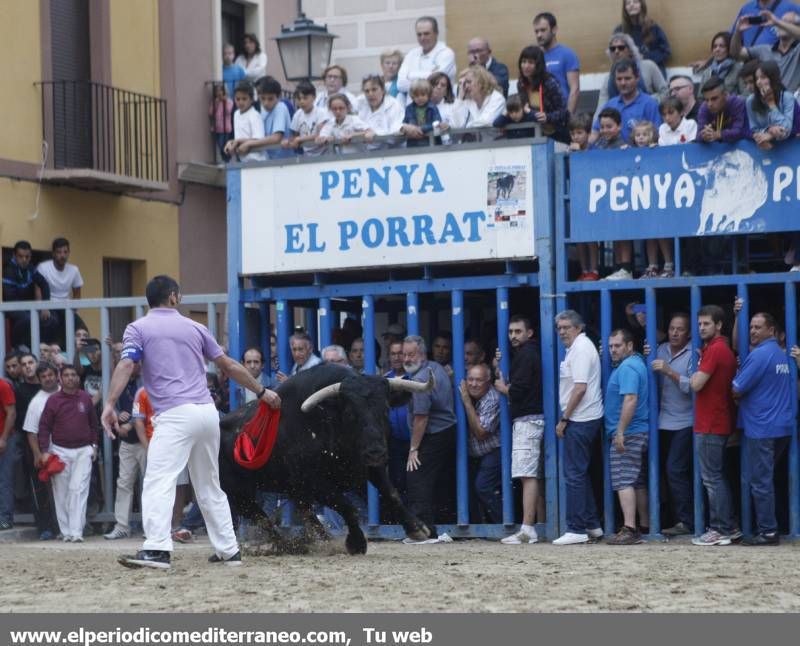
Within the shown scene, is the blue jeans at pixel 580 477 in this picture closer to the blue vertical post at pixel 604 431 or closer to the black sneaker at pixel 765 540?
the blue vertical post at pixel 604 431

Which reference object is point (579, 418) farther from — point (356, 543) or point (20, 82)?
point (20, 82)

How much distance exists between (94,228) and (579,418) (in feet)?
37.4

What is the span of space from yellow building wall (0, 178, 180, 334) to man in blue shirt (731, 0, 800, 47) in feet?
31.8

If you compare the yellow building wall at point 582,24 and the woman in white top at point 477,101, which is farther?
the yellow building wall at point 582,24

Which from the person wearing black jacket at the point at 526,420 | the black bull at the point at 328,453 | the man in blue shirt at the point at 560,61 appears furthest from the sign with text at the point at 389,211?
the black bull at the point at 328,453

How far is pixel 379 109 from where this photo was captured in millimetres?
17891

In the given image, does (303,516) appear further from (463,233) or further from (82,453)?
(82,453)

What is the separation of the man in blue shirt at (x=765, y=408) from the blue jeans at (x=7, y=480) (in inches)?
306

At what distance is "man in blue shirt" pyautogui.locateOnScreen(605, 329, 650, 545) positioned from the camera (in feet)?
51.8

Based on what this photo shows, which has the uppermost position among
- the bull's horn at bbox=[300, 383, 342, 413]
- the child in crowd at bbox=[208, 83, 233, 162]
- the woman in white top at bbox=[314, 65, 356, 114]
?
the child in crowd at bbox=[208, 83, 233, 162]

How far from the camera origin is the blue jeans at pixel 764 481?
50.0 ft

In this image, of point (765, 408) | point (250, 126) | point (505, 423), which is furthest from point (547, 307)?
point (250, 126)

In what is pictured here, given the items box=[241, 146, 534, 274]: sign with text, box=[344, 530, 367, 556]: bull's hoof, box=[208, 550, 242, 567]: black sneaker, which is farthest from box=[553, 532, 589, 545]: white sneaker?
box=[208, 550, 242, 567]: black sneaker

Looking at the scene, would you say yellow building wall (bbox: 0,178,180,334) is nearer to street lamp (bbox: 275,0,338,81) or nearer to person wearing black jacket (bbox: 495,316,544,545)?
street lamp (bbox: 275,0,338,81)
